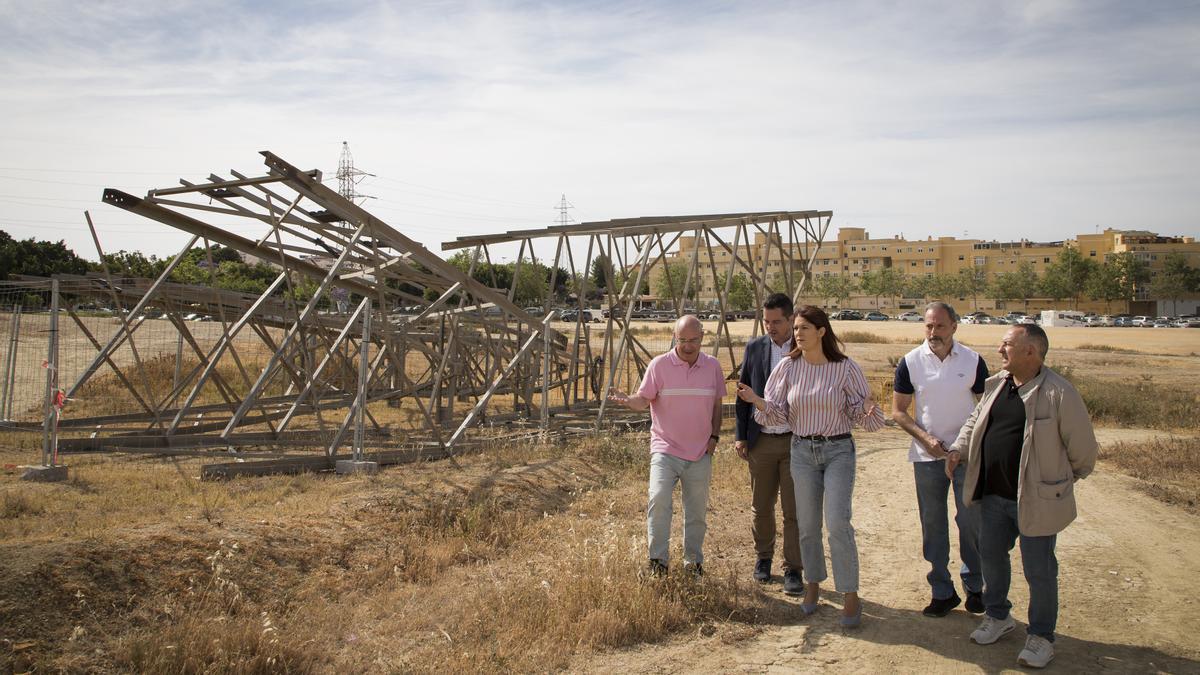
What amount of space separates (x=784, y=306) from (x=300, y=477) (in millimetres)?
6008

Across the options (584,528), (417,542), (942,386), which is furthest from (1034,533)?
(417,542)

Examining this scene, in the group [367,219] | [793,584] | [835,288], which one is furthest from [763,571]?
[835,288]

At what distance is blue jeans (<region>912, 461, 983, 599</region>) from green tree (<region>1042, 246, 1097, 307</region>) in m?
96.4

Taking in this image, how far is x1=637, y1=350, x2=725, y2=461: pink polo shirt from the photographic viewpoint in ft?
19.2

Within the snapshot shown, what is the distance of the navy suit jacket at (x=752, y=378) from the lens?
6.19 meters

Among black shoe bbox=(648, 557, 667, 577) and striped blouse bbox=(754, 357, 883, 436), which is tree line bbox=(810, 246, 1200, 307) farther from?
black shoe bbox=(648, 557, 667, 577)

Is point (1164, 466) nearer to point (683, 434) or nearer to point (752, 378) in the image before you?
point (752, 378)

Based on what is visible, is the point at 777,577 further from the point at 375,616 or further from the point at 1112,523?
the point at 1112,523

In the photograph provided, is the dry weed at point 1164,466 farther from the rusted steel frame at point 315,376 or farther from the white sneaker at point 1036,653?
the rusted steel frame at point 315,376

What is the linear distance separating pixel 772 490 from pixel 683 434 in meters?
0.91

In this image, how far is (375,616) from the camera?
559 cm

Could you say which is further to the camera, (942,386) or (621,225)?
(621,225)

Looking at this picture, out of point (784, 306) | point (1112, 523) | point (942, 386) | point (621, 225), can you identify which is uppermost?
point (621, 225)

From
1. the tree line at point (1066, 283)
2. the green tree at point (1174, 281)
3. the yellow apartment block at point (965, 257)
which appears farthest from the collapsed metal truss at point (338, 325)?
the green tree at point (1174, 281)
